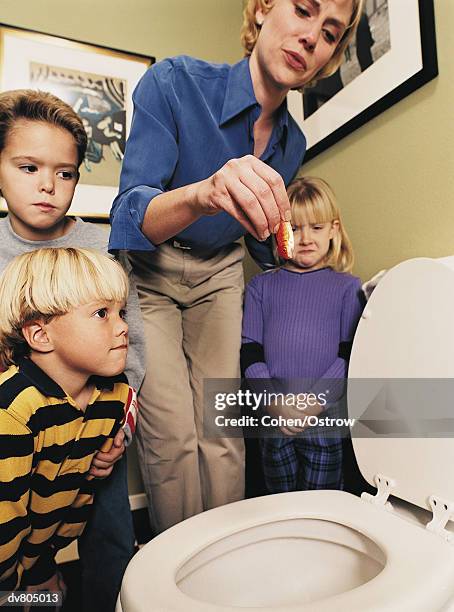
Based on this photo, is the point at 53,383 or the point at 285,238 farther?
the point at 53,383

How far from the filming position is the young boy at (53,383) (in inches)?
33.0

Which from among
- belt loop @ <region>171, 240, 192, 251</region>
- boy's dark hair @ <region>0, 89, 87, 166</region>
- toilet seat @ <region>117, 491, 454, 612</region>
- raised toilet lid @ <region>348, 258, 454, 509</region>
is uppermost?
boy's dark hair @ <region>0, 89, 87, 166</region>

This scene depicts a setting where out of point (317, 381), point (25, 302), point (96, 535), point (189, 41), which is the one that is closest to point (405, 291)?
point (317, 381)

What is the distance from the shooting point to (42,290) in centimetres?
90

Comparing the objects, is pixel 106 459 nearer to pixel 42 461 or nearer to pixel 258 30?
pixel 42 461

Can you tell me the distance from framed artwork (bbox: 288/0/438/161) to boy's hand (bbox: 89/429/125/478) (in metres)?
0.94

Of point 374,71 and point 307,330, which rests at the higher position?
point 374,71

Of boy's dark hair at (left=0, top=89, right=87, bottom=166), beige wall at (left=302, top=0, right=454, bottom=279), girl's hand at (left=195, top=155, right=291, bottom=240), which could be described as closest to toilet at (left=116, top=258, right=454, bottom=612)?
beige wall at (left=302, top=0, right=454, bottom=279)

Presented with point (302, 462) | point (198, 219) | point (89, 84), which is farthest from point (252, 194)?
point (89, 84)

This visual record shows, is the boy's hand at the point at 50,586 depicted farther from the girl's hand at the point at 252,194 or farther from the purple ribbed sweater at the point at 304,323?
the girl's hand at the point at 252,194

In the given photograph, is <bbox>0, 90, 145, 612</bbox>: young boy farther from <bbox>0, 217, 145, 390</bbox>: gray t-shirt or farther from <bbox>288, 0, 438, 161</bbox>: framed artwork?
<bbox>288, 0, 438, 161</bbox>: framed artwork

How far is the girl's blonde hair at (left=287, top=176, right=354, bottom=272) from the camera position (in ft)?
3.93

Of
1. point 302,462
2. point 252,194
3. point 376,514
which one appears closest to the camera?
point 252,194

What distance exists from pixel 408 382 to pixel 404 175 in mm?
507
